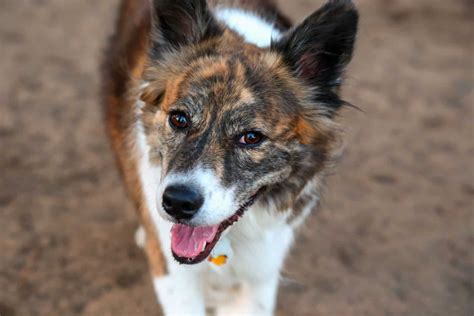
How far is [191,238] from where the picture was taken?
9.91 feet

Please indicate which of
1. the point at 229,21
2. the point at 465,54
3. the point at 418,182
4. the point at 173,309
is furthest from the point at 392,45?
the point at 173,309

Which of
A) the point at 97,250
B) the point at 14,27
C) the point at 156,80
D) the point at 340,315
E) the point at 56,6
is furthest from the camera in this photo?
the point at 56,6

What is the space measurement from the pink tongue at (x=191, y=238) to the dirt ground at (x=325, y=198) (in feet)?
3.79

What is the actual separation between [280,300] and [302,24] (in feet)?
6.36

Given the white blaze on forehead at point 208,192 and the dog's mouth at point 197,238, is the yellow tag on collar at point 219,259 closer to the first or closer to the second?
the dog's mouth at point 197,238

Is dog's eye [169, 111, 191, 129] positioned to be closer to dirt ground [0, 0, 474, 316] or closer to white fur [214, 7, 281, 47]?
white fur [214, 7, 281, 47]

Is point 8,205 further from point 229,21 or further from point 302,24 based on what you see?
point 302,24

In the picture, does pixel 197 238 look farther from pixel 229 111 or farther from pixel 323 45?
pixel 323 45

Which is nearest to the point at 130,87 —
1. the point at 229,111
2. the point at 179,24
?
the point at 179,24

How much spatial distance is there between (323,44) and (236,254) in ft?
3.86

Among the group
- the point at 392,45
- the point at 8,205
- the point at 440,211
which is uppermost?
the point at 392,45

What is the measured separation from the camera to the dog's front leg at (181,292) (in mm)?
3475

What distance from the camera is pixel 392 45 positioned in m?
7.35

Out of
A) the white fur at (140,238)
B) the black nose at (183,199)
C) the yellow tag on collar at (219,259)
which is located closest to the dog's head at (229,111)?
the black nose at (183,199)
